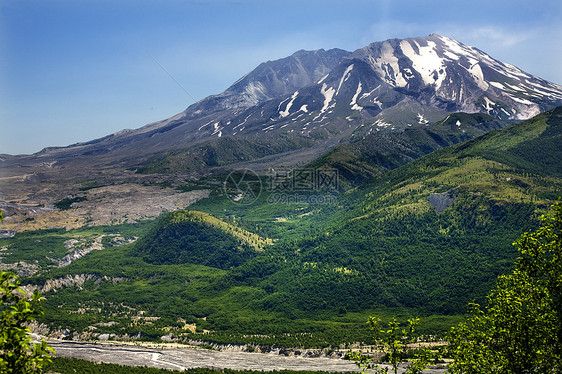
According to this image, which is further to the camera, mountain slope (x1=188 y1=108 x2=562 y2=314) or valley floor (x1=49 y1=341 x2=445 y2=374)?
mountain slope (x1=188 y1=108 x2=562 y2=314)

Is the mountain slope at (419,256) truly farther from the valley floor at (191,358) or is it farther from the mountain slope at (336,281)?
the valley floor at (191,358)

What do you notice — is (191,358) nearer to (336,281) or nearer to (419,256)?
(336,281)

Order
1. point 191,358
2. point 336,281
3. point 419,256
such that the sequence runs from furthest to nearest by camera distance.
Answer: point 419,256 < point 336,281 < point 191,358

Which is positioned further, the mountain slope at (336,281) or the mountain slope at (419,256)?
the mountain slope at (419,256)

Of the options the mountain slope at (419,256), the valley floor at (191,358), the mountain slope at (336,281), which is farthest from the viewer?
the mountain slope at (419,256)

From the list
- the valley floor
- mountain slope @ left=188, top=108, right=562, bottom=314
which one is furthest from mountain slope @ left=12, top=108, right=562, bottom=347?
the valley floor

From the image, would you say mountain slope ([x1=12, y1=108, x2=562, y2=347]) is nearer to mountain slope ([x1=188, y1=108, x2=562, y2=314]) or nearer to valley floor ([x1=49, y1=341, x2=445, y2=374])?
mountain slope ([x1=188, y1=108, x2=562, y2=314])

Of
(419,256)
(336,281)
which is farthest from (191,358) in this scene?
(419,256)

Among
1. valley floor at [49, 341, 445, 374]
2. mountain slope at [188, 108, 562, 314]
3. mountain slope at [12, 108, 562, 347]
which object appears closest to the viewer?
valley floor at [49, 341, 445, 374]

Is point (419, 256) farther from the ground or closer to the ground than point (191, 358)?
farther from the ground

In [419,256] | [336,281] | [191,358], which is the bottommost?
[191,358]

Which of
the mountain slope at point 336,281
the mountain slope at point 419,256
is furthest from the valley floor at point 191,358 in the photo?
the mountain slope at point 419,256
